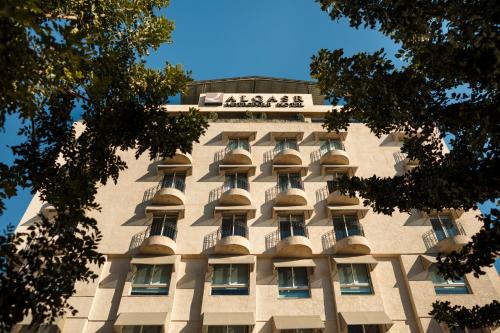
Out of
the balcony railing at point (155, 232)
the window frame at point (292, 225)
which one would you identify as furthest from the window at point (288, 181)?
the balcony railing at point (155, 232)

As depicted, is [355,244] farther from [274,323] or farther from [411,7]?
[411,7]

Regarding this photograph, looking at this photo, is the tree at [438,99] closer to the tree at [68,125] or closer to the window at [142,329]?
the tree at [68,125]

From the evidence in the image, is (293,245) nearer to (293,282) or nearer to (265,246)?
(265,246)

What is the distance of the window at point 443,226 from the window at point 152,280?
A: 1402 centimetres

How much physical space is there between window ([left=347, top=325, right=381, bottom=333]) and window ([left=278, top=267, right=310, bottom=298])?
235cm

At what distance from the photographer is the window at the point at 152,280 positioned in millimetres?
17344

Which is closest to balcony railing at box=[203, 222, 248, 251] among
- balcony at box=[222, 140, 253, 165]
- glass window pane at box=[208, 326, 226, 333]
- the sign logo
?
glass window pane at box=[208, 326, 226, 333]

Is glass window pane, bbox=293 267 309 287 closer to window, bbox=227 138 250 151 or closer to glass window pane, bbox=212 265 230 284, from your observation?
glass window pane, bbox=212 265 230 284

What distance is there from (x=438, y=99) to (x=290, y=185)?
13.4 m

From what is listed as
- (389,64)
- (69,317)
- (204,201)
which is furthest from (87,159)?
(204,201)

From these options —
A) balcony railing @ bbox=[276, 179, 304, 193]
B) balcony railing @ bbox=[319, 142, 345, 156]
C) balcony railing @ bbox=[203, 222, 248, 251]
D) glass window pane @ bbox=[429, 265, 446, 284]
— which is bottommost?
glass window pane @ bbox=[429, 265, 446, 284]

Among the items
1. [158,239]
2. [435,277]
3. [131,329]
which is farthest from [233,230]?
[435,277]

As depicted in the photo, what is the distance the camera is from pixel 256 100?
2870 cm

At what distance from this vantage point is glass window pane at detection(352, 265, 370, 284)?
57.7 ft
